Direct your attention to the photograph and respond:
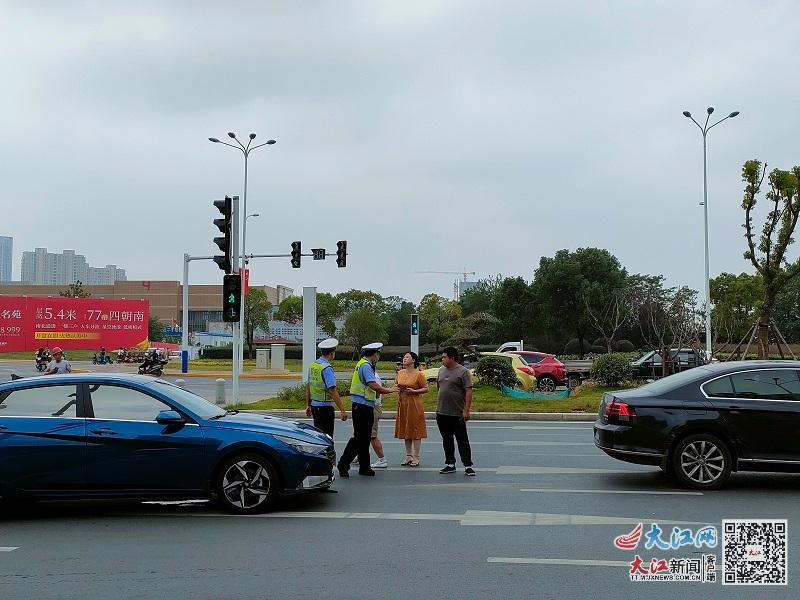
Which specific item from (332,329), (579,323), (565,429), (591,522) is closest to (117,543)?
(591,522)

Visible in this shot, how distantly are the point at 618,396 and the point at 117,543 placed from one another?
6.03 m

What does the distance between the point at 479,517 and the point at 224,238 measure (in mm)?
12223

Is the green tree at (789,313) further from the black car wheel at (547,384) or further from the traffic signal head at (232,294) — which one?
the traffic signal head at (232,294)

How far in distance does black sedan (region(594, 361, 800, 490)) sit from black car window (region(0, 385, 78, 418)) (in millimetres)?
6238

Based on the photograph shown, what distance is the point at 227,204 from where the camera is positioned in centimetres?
1889

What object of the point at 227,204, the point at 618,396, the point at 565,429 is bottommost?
the point at 565,429

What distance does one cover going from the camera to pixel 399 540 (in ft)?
Answer: 23.9

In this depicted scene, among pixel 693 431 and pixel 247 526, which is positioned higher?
pixel 693 431

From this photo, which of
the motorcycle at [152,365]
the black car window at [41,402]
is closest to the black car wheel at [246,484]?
the black car window at [41,402]

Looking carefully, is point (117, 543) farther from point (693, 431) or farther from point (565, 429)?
point (565, 429)

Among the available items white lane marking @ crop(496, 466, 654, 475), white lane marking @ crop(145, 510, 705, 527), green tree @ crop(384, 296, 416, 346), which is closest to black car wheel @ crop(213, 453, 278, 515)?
white lane marking @ crop(145, 510, 705, 527)

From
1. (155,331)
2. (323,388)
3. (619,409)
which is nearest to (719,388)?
(619,409)

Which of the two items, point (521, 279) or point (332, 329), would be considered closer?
point (521, 279)

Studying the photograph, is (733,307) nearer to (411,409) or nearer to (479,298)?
(479,298)
